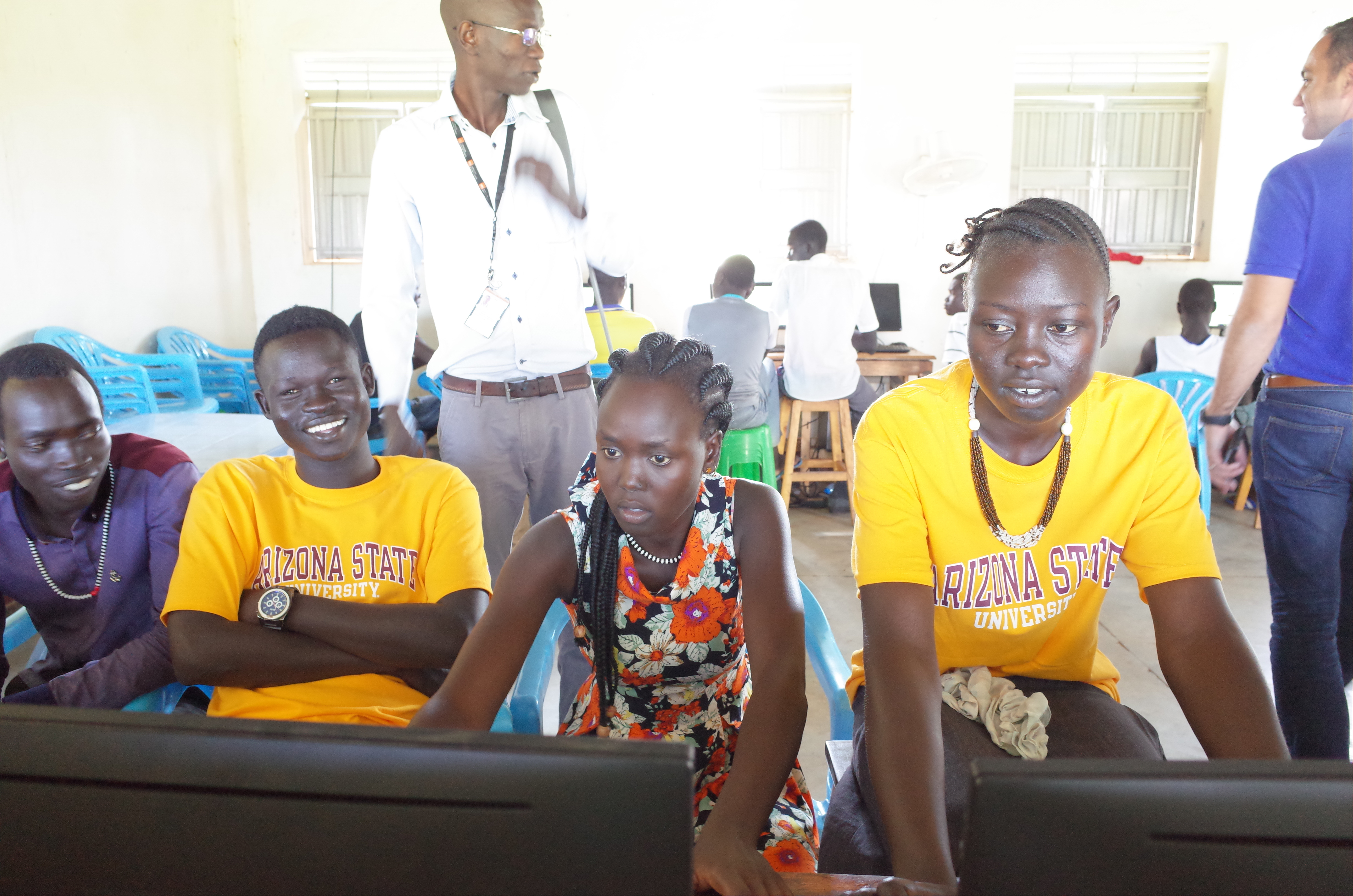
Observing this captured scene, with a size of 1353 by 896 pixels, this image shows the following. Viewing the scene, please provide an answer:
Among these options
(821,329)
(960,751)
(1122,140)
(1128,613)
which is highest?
(1122,140)

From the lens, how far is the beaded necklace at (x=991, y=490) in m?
1.13

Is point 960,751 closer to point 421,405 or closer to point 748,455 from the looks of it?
point 748,455

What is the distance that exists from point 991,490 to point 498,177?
54.3 inches

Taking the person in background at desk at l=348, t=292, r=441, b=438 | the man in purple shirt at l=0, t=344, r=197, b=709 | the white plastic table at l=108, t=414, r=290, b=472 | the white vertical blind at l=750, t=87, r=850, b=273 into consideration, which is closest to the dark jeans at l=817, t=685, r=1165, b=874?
the man in purple shirt at l=0, t=344, r=197, b=709

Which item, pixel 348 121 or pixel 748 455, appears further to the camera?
pixel 348 121

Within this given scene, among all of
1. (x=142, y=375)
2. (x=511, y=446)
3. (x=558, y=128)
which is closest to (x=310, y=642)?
(x=511, y=446)

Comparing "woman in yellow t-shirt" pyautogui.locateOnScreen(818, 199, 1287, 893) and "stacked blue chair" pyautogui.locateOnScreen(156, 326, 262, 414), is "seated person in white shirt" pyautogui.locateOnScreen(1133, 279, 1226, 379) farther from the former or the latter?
"stacked blue chair" pyautogui.locateOnScreen(156, 326, 262, 414)

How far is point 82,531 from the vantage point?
1536mm

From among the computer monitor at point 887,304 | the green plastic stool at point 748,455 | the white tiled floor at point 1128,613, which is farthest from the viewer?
the computer monitor at point 887,304

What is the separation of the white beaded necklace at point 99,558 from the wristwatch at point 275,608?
15.9 inches

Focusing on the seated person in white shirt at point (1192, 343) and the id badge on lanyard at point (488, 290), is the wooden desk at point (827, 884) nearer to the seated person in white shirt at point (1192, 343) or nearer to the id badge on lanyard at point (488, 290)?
the id badge on lanyard at point (488, 290)

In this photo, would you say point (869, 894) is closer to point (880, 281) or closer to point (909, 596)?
point (909, 596)

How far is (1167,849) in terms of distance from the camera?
0.39 m

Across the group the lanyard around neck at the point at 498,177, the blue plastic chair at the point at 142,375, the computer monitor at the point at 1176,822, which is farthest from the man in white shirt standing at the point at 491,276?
the blue plastic chair at the point at 142,375
